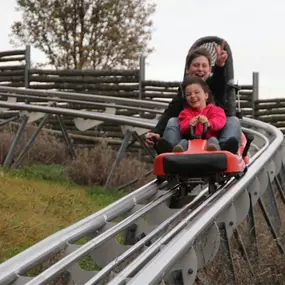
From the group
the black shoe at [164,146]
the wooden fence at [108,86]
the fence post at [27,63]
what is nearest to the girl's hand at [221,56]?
the black shoe at [164,146]

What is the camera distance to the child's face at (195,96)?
20.1 ft

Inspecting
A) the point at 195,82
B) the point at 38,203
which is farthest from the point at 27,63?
the point at 195,82

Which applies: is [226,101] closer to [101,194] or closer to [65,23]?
[101,194]

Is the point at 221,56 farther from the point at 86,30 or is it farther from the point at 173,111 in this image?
the point at 86,30

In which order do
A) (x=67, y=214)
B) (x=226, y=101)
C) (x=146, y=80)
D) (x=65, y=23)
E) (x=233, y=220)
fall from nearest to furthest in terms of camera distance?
1. (x=233, y=220)
2. (x=226, y=101)
3. (x=67, y=214)
4. (x=146, y=80)
5. (x=65, y=23)

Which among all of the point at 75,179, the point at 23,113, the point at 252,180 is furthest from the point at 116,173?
the point at 252,180

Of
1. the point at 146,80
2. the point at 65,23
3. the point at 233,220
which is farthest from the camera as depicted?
the point at 65,23

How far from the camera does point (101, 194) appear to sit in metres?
10.1

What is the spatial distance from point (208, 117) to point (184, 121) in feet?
0.62

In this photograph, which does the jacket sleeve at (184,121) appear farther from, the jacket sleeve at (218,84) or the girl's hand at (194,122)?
the jacket sleeve at (218,84)

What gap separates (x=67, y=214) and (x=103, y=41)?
17745mm

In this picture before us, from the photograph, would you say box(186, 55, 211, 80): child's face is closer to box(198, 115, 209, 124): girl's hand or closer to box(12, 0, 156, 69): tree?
box(198, 115, 209, 124): girl's hand

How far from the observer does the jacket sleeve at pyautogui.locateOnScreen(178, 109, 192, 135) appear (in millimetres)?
6102

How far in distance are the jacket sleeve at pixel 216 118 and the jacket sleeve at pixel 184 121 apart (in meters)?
0.16
